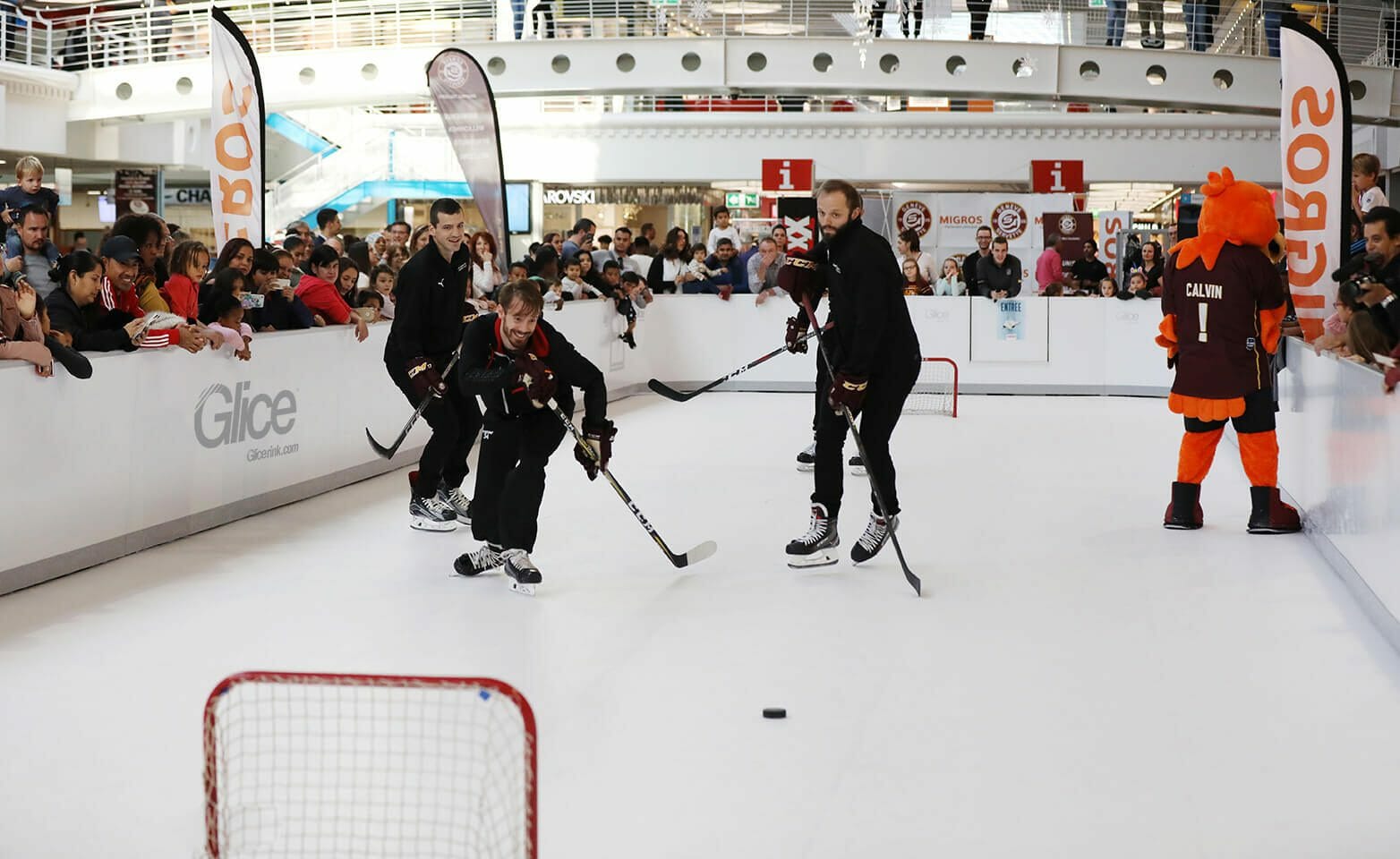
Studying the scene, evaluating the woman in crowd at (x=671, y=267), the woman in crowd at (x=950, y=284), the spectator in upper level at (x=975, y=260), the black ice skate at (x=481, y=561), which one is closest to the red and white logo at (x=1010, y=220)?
the spectator in upper level at (x=975, y=260)

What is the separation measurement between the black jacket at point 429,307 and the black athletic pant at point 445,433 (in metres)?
0.11

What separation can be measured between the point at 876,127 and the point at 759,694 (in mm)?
21512

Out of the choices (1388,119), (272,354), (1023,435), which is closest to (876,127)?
(1388,119)

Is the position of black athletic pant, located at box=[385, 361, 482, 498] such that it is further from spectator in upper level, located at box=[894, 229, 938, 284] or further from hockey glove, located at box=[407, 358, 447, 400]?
spectator in upper level, located at box=[894, 229, 938, 284]

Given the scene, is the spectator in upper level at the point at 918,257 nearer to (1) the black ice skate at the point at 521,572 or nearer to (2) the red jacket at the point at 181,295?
(2) the red jacket at the point at 181,295

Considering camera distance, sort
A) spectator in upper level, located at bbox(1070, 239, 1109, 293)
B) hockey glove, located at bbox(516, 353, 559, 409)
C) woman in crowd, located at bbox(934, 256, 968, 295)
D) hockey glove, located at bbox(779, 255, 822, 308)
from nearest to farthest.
→ hockey glove, located at bbox(516, 353, 559, 409) < hockey glove, located at bbox(779, 255, 822, 308) < woman in crowd, located at bbox(934, 256, 968, 295) < spectator in upper level, located at bbox(1070, 239, 1109, 293)

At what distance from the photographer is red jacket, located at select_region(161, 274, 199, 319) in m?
7.68

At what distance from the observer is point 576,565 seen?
21.9 feet

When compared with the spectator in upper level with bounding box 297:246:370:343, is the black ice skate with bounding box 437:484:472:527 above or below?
below

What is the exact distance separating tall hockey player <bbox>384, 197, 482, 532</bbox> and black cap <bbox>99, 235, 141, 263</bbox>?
121 centimetres

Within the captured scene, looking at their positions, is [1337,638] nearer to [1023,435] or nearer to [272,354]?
[272,354]

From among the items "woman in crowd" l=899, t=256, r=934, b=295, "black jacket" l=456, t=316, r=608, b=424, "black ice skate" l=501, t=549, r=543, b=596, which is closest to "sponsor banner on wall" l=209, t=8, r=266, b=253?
"black jacket" l=456, t=316, r=608, b=424

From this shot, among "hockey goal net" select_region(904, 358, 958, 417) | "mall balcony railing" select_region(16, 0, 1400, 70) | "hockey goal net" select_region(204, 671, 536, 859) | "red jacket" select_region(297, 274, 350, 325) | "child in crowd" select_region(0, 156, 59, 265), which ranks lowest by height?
"hockey goal net" select_region(204, 671, 536, 859)

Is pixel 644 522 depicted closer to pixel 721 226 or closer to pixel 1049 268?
pixel 721 226
